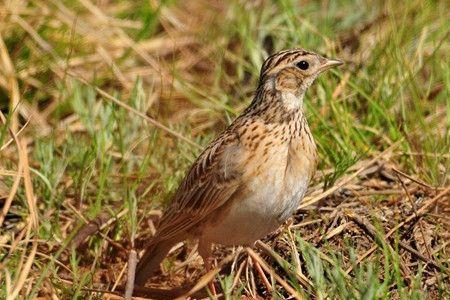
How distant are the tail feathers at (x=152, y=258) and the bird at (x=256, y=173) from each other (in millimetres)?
14

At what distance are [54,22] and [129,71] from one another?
0.64m

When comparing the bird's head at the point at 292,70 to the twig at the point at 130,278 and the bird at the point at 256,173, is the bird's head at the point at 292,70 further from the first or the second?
the twig at the point at 130,278

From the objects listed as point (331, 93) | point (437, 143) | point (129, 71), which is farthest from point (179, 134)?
point (129, 71)

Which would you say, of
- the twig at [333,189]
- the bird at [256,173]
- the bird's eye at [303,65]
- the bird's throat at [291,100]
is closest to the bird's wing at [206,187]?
the bird at [256,173]

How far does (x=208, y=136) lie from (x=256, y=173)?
5.31 ft

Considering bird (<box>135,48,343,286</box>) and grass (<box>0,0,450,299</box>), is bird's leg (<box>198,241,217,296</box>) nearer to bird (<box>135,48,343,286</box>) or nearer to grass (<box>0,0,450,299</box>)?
bird (<box>135,48,343,286</box>)

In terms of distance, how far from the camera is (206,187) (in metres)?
5.53

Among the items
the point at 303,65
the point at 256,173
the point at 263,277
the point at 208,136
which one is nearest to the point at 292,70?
the point at 303,65

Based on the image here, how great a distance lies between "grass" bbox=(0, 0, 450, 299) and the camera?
5473 mm

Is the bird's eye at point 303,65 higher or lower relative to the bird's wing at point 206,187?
higher

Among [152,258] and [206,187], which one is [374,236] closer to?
[206,187]

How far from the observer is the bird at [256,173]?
525 centimetres

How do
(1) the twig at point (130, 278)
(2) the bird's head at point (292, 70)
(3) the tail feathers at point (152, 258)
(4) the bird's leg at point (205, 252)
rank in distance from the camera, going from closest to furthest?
1. (1) the twig at point (130, 278)
2. (2) the bird's head at point (292, 70)
3. (4) the bird's leg at point (205, 252)
4. (3) the tail feathers at point (152, 258)

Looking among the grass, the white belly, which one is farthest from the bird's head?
the grass
